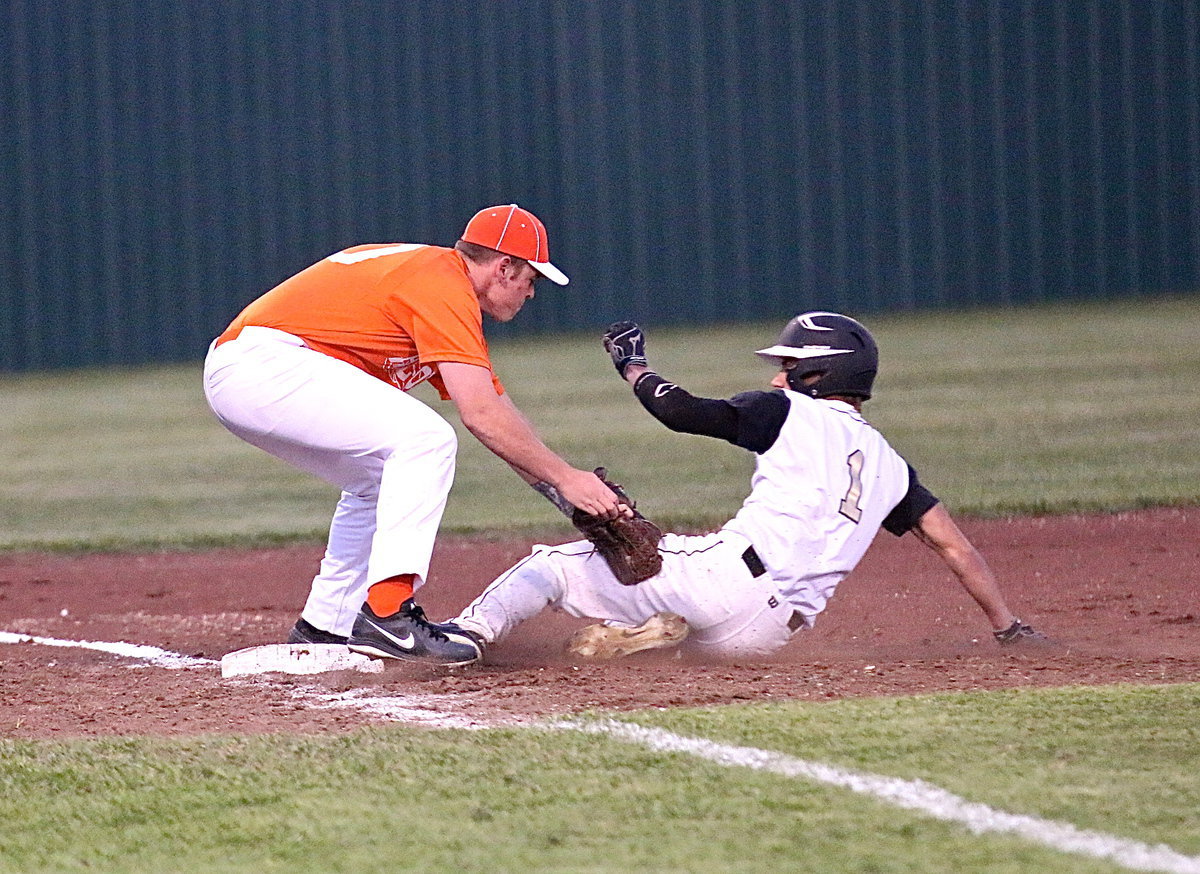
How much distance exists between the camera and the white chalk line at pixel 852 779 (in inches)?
104

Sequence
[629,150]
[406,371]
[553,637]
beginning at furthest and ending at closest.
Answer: [629,150], [553,637], [406,371]

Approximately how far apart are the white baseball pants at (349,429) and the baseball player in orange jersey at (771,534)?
33 cm

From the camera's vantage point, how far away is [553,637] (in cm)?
507

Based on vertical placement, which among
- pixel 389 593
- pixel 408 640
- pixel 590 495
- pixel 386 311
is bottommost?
pixel 408 640

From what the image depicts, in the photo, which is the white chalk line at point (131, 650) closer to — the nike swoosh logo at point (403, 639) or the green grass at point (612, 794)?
the nike swoosh logo at point (403, 639)

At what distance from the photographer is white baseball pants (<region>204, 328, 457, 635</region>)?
4273 mm

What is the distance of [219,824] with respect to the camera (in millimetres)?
2982

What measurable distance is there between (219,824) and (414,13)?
15.3 meters

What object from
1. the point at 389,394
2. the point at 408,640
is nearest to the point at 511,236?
the point at 389,394

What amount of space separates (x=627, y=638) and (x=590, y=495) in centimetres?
45

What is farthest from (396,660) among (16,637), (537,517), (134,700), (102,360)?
(102,360)

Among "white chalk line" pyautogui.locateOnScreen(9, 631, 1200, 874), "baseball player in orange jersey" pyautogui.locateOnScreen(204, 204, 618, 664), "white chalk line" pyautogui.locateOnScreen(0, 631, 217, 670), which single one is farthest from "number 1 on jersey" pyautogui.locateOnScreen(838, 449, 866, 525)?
"white chalk line" pyautogui.locateOnScreen(0, 631, 217, 670)

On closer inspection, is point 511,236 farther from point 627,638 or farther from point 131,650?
point 131,650

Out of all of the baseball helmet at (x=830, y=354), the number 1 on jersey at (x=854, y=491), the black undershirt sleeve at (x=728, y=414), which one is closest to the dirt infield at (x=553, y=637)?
the number 1 on jersey at (x=854, y=491)
